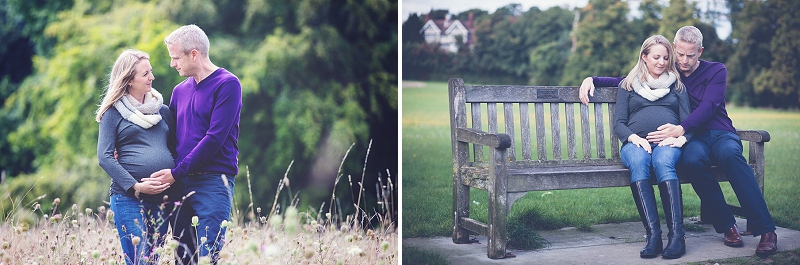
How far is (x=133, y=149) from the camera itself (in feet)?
9.21

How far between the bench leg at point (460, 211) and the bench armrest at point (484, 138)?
257 millimetres

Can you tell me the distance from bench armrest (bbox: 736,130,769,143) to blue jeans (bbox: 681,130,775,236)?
0.39 feet

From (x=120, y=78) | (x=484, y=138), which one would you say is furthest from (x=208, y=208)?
(x=484, y=138)

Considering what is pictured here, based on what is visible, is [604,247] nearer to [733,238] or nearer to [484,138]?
[733,238]

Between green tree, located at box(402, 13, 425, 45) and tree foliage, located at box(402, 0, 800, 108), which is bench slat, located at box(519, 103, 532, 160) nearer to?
tree foliage, located at box(402, 0, 800, 108)

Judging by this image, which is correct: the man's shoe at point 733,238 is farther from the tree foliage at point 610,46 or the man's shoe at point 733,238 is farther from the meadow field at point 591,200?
the tree foliage at point 610,46

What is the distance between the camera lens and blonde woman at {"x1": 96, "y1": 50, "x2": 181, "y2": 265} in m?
2.74

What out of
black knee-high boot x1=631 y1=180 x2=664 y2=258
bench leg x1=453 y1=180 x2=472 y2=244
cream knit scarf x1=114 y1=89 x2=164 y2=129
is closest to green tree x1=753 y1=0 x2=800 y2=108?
black knee-high boot x1=631 y1=180 x2=664 y2=258

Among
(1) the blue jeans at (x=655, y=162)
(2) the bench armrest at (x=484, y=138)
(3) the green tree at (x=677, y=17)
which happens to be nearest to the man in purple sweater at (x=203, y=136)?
(2) the bench armrest at (x=484, y=138)

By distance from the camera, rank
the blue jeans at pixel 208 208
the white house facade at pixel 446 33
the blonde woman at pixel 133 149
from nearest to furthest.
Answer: the blonde woman at pixel 133 149, the blue jeans at pixel 208 208, the white house facade at pixel 446 33

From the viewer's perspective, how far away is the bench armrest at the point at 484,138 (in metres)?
3.23

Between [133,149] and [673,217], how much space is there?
2.38 meters

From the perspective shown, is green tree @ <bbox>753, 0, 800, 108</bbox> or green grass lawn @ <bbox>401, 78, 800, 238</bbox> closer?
green grass lawn @ <bbox>401, 78, 800, 238</bbox>

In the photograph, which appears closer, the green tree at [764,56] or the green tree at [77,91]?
the green tree at [764,56]
